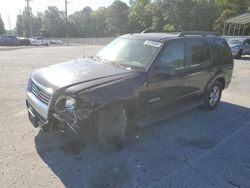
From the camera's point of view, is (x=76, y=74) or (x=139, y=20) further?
(x=139, y=20)

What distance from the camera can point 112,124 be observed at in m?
4.30

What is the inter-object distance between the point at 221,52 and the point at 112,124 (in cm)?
405

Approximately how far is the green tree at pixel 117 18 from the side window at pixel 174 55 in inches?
3391

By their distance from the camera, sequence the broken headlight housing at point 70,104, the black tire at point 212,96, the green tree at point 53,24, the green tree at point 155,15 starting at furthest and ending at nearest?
the green tree at point 53,24, the green tree at point 155,15, the black tire at point 212,96, the broken headlight housing at point 70,104

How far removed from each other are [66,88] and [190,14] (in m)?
63.2

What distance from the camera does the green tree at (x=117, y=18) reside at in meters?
92.4

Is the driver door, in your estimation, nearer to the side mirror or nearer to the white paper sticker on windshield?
the side mirror

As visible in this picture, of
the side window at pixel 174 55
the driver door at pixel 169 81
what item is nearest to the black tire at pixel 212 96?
the driver door at pixel 169 81

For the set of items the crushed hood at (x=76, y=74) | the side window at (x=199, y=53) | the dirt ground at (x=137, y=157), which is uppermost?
the side window at (x=199, y=53)

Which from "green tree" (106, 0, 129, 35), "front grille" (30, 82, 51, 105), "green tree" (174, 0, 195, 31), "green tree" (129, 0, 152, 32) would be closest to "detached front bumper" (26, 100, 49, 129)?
"front grille" (30, 82, 51, 105)

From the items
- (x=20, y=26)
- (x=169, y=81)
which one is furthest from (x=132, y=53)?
(x=20, y=26)

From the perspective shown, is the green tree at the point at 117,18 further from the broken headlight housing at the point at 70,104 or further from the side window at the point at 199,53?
the broken headlight housing at the point at 70,104

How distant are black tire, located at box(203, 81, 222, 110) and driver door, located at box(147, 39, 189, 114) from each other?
Answer: 3.33ft

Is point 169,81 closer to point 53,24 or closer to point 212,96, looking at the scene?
point 212,96
